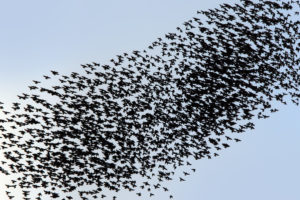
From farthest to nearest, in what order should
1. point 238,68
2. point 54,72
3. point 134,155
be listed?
point 238,68
point 134,155
point 54,72

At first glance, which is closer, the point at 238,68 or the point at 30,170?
the point at 30,170

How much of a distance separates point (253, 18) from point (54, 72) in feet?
44.1

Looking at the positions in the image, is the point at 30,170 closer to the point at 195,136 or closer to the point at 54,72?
the point at 54,72

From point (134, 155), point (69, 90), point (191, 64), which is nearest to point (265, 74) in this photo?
point (191, 64)

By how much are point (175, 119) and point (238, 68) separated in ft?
18.4

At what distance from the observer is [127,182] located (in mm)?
29719

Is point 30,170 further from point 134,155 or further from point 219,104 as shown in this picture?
point 219,104

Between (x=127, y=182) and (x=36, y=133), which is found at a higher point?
(x=36, y=133)

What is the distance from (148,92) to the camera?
31250 millimetres

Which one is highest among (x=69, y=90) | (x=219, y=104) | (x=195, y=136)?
(x=69, y=90)

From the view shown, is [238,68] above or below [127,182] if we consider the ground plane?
above

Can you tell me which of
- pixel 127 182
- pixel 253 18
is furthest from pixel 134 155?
pixel 253 18

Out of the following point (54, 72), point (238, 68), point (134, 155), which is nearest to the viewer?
point (54, 72)

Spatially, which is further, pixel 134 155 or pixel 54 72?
pixel 134 155
